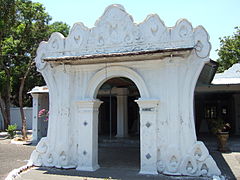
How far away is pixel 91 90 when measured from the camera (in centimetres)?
789

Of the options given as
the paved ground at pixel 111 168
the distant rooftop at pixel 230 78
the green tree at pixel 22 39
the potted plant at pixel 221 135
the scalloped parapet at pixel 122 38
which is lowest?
the paved ground at pixel 111 168

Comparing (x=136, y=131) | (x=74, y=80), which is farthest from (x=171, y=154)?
(x=136, y=131)

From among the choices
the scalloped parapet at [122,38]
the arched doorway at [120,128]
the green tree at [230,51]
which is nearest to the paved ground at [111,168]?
the arched doorway at [120,128]

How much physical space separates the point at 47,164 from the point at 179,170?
155 inches

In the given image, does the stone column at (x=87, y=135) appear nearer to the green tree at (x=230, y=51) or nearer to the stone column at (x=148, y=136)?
the stone column at (x=148, y=136)

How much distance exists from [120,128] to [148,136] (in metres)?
7.33

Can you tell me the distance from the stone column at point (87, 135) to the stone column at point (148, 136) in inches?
59.0

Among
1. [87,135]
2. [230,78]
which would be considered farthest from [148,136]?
[230,78]

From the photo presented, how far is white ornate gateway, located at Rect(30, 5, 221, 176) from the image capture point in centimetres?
Answer: 686

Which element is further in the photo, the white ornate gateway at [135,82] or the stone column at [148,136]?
the stone column at [148,136]

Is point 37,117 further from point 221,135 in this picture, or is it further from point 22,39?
point 221,135

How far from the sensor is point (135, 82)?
24.6 feet

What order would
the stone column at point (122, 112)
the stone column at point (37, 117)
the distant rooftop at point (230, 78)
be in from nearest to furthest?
the distant rooftop at point (230, 78)
the stone column at point (122, 112)
the stone column at point (37, 117)

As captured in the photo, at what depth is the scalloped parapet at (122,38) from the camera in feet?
22.9
